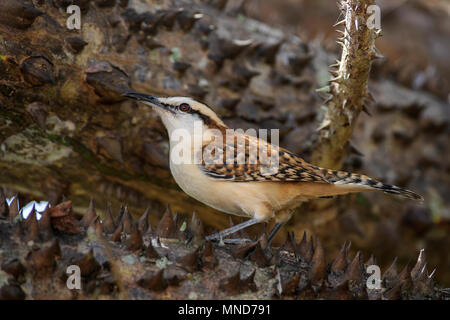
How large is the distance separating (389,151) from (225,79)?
1972 mm

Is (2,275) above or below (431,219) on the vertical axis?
below

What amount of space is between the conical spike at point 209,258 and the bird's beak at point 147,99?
1.30m

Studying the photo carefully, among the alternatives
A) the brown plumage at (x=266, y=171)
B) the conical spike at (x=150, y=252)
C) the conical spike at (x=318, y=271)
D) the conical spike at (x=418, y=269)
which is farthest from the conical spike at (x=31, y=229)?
the conical spike at (x=418, y=269)

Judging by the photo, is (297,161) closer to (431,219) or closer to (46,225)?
(46,225)

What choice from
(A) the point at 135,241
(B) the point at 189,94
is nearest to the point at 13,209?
(A) the point at 135,241

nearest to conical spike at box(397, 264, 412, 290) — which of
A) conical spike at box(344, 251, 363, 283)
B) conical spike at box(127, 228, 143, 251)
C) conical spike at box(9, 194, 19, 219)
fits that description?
conical spike at box(344, 251, 363, 283)

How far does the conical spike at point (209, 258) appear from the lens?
2.90 meters

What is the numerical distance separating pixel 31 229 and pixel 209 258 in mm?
947

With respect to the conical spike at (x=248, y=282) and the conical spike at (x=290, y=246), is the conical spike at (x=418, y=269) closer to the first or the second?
the conical spike at (x=290, y=246)

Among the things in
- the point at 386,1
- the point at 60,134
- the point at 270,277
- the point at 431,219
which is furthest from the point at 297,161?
the point at 386,1

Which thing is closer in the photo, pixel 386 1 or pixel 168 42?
pixel 168 42

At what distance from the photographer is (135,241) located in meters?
2.84

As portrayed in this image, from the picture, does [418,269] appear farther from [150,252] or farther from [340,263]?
[150,252]

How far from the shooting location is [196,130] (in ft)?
12.7
